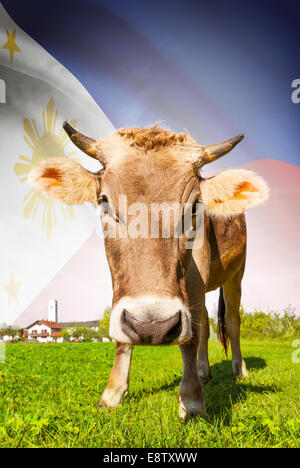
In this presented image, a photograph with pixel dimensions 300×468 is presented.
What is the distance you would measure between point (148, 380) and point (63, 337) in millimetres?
20227

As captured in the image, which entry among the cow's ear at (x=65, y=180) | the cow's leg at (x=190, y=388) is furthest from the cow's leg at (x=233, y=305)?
the cow's ear at (x=65, y=180)

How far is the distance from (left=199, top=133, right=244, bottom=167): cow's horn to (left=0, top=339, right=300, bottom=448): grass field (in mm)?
2206

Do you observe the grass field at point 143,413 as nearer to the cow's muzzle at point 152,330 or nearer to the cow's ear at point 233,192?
the cow's muzzle at point 152,330

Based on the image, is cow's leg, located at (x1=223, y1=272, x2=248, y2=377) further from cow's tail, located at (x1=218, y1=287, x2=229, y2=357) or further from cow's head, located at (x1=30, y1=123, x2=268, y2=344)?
cow's head, located at (x1=30, y1=123, x2=268, y2=344)

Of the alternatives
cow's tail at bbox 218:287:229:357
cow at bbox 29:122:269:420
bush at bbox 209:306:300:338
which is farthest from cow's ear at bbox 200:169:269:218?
bush at bbox 209:306:300:338

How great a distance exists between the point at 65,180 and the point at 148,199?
1.10m

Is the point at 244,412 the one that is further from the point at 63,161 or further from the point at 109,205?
the point at 63,161

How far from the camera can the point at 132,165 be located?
3146mm

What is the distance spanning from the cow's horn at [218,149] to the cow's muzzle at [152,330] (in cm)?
173

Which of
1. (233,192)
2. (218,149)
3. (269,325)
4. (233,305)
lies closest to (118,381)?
(233,192)

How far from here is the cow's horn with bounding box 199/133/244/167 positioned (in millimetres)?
3631

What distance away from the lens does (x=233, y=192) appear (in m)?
3.82

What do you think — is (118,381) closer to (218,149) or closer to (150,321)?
(150,321)
